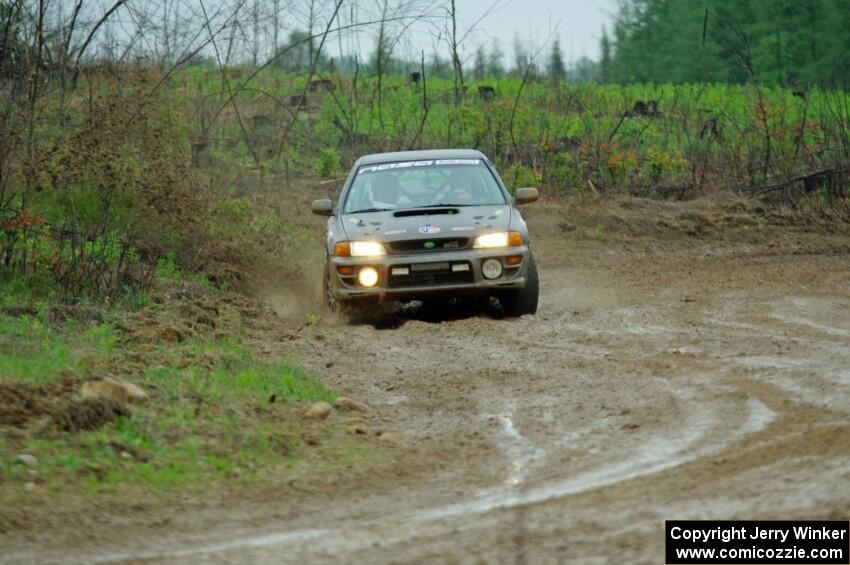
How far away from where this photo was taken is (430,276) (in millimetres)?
11570

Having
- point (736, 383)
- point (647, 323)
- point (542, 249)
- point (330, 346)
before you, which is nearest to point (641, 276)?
point (542, 249)

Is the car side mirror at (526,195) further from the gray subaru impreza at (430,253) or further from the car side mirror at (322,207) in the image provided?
the car side mirror at (322,207)

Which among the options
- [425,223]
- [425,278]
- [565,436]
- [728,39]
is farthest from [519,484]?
[728,39]

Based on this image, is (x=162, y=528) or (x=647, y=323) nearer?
(x=162, y=528)

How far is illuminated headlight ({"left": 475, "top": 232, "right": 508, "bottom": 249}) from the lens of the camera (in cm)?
1164

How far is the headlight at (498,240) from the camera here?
11.6 meters

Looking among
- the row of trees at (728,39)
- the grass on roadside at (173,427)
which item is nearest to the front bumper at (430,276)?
the grass on roadside at (173,427)

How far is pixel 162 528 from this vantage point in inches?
208

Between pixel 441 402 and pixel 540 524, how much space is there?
129 inches

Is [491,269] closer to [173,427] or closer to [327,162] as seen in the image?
[173,427]

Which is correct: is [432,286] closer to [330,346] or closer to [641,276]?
[330,346]

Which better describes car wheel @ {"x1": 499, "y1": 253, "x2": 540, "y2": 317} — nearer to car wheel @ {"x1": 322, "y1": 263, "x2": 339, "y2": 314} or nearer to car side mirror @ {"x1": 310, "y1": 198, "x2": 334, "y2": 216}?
car wheel @ {"x1": 322, "y1": 263, "x2": 339, "y2": 314}

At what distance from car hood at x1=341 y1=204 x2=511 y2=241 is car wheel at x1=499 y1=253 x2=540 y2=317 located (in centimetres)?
50

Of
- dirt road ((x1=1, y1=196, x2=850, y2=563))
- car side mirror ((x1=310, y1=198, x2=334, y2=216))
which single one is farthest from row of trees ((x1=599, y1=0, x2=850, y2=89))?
dirt road ((x1=1, y1=196, x2=850, y2=563))
